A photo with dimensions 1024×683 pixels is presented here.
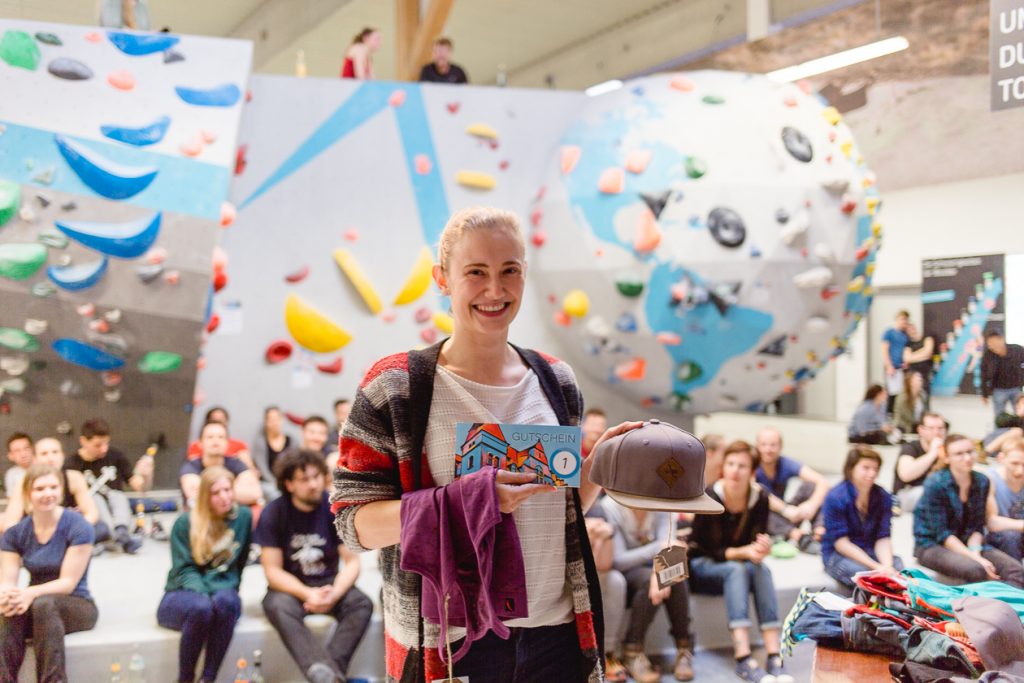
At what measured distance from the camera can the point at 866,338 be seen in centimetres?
704

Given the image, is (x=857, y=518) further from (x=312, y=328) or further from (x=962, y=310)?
(x=312, y=328)

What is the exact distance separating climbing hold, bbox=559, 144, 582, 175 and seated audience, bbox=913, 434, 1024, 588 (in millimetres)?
2751

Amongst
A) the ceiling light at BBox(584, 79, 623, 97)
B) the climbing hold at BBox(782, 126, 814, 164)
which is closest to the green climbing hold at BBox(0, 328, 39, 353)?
the ceiling light at BBox(584, 79, 623, 97)

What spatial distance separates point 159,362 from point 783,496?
3431 millimetres

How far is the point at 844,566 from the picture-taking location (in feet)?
13.8

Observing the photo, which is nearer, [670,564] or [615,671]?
[670,564]

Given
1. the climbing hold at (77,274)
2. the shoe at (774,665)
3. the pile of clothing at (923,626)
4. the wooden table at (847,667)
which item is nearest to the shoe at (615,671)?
the shoe at (774,665)

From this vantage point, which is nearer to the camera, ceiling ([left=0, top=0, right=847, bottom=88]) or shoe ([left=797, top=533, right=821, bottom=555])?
shoe ([left=797, top=533, right=821, bottom=555])

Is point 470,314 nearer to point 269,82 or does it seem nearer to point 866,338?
point 269,82

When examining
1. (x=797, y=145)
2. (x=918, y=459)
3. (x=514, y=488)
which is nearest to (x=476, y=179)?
(x=797, y=145)

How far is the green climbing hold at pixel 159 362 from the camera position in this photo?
4.27 m

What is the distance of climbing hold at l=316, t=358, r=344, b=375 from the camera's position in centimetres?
546

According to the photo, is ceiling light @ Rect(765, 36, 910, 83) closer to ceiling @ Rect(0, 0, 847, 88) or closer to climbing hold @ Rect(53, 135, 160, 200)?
ceiling @ Rect(0, 0, 847, 88)

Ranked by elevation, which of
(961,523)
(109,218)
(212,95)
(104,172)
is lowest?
(961,523)
